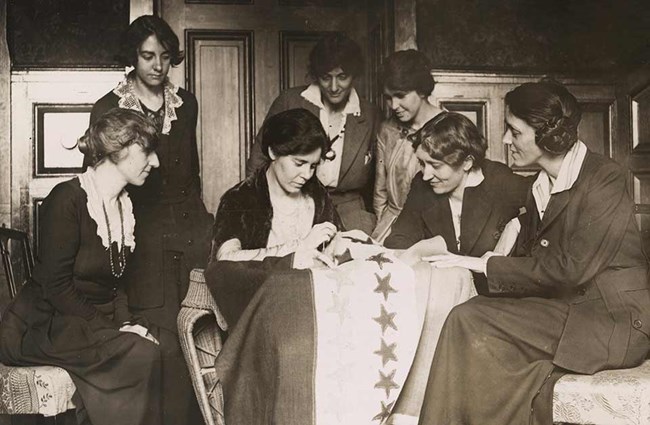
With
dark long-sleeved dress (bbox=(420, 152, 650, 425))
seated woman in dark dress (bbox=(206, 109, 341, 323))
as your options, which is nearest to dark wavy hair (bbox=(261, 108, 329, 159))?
seated woman in dark dress (bbox=(206, 109, 341, 323))

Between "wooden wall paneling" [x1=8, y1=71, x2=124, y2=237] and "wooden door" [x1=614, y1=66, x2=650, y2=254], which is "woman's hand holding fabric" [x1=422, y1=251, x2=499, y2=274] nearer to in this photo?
"wooden door" [x1=614, y1=66, x2=650, y2=254]

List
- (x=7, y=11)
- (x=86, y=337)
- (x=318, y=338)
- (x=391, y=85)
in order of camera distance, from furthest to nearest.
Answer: (x=7, y=11), (x=391, y=85), (x=86, y=337), (x=318, y=338)

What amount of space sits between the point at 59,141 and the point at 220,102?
0.78 meters

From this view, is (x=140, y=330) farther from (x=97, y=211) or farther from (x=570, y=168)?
(x=570, y=168)

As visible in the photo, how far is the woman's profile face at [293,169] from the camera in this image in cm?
279

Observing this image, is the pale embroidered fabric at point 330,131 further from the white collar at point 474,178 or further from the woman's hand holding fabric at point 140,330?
the woman's hand holding fabric at point 140,330

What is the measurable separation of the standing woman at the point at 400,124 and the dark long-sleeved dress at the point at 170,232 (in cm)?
72

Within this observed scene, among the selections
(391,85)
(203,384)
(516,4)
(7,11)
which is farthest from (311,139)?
(7,11)

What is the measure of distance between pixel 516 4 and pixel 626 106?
628 millimetres

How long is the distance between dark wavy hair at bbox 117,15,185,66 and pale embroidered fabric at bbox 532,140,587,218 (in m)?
1.55

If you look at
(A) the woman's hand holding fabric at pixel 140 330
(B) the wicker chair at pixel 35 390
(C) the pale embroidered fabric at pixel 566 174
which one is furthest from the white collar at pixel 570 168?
(B) the wicker chair at pixel 35 390

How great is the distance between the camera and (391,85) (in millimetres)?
3223

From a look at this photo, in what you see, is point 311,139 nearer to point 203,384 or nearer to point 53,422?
point 203,384

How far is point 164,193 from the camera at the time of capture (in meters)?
3.16
